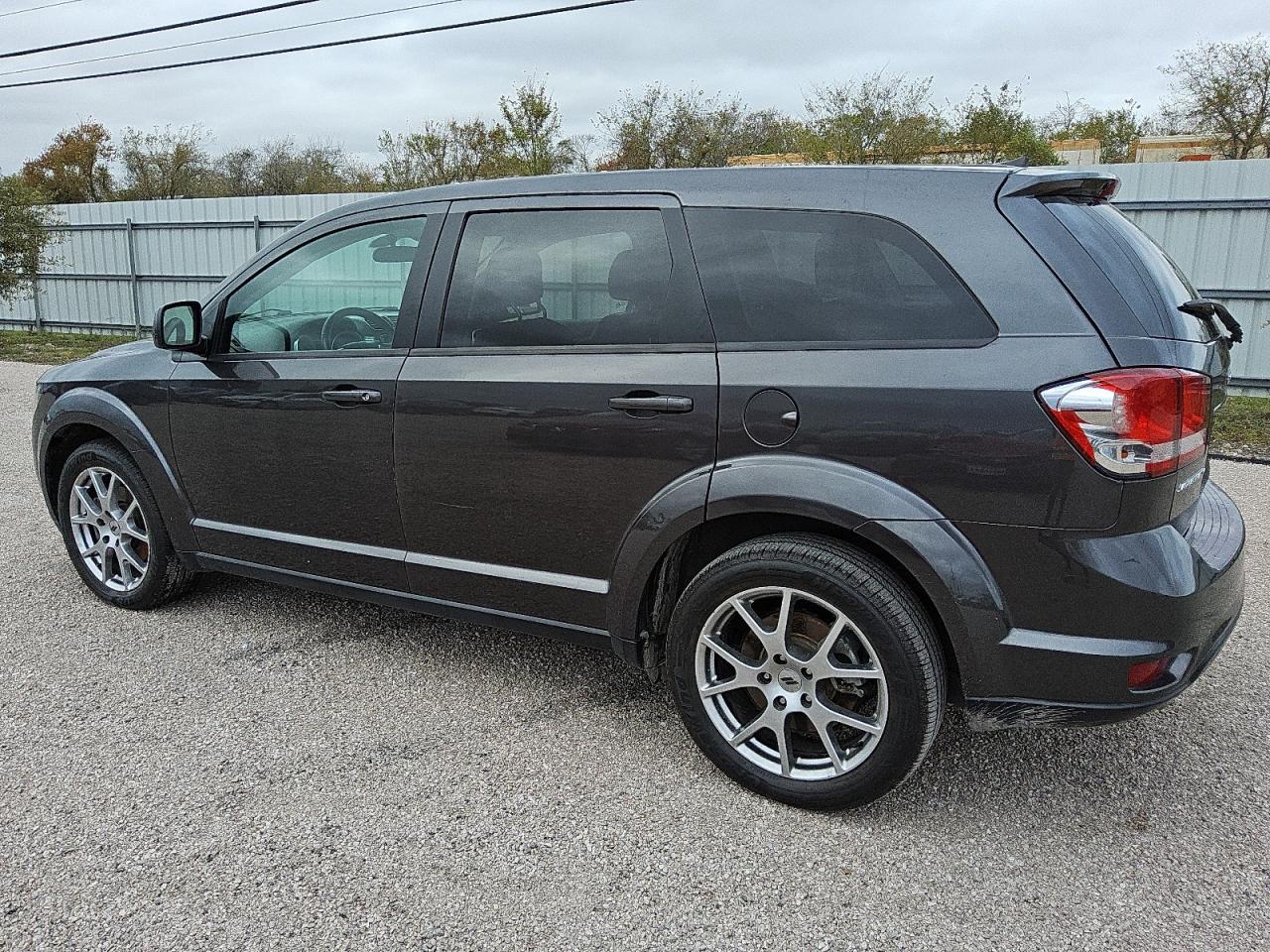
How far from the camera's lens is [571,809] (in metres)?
2.68

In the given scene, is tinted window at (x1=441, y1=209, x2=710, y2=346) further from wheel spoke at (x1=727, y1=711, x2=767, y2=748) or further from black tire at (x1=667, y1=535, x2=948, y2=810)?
wheel spoke at (x1=727, y1=711, x2=767, y2=748)

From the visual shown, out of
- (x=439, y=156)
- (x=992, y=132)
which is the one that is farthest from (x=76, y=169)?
(x=992, y=132)

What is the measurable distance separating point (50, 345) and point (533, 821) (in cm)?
1666

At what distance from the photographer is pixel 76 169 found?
32.9 meters

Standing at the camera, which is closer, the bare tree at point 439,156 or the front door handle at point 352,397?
the front door handle at point 352,397

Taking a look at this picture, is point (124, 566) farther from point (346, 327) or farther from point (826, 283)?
point (826, 283)

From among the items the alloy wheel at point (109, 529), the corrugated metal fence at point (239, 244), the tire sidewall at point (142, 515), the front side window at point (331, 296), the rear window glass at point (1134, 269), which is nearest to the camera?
the rear window glass at point (1134, 269)

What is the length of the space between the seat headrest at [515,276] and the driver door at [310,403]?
0.88 feet

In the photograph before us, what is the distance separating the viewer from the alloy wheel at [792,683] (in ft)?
8.35

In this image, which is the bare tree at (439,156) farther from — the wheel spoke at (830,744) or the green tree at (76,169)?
the wheel spoke at (830,744)

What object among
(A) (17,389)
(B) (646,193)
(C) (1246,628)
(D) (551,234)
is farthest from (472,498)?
(A) (17,389)

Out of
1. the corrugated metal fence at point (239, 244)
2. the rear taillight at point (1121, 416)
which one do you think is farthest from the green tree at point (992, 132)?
the rear taillight at point (1121, 416)

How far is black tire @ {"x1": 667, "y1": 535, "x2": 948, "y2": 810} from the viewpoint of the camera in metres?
2.42

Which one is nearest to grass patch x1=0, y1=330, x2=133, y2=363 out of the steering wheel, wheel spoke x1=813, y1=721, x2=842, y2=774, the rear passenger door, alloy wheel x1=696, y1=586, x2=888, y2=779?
the steering wheel
